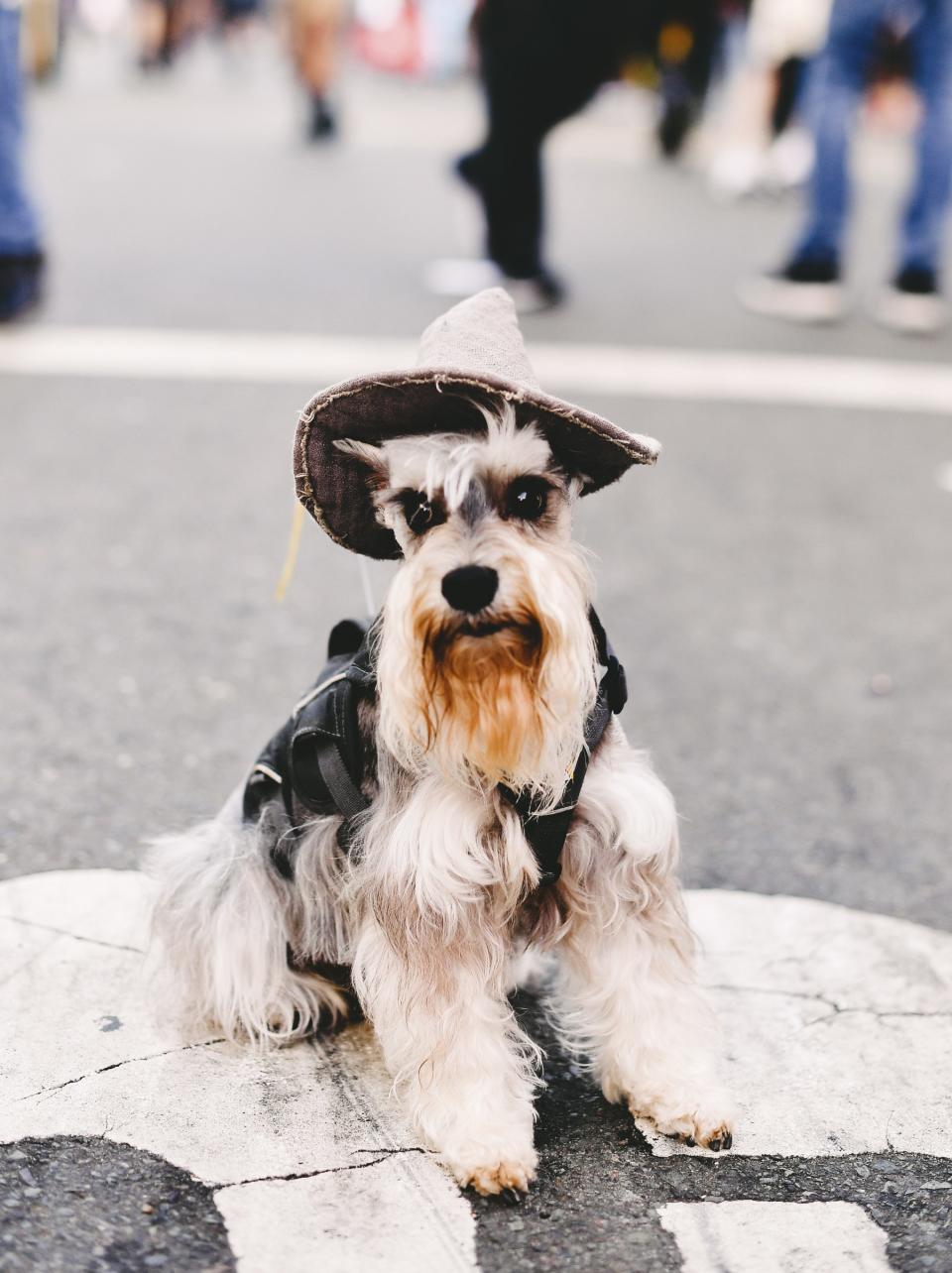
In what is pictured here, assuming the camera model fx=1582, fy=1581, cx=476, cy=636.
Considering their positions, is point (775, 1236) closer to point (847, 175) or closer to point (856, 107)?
point (847, 175)

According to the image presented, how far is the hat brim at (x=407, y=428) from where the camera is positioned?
231 centimetres

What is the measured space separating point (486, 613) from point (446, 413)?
1.10ft

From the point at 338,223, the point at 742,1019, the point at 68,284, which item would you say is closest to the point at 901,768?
the point at 742,1019

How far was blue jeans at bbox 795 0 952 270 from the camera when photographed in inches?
275

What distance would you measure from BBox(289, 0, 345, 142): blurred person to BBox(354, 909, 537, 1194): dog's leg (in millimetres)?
10998

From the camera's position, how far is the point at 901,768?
3.95 metres

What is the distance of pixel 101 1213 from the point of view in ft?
7.59

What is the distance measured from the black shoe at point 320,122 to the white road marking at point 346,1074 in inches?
432

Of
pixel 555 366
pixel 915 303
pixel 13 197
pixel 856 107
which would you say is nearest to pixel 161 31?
pixel 13 197

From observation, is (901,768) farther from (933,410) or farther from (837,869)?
(933,410)

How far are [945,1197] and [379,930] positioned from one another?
963 mm

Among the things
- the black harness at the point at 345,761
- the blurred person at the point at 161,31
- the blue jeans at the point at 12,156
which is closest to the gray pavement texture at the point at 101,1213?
the black harness at the point at 345,761

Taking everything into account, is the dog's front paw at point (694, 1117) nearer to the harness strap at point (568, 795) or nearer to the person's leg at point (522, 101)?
the harness strap at point (568, 795)

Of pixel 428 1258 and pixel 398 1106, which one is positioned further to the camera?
pixel 398 1106
